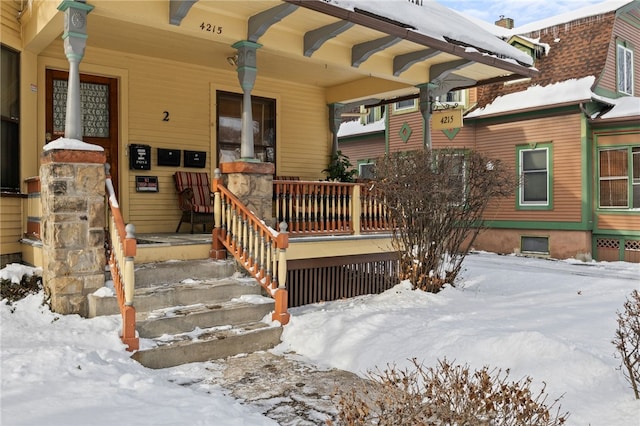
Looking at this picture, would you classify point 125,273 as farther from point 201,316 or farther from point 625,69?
point 625,69

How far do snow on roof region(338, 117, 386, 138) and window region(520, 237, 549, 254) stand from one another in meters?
6.63

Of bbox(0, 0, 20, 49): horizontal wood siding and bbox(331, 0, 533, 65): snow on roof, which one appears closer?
bbox(0, 0, 20, 49): horizontal wood siding

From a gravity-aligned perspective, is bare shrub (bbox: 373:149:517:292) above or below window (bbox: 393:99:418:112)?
below

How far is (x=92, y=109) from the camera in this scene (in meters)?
7.96

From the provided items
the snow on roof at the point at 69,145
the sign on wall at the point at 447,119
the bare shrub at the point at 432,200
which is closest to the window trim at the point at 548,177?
the sign on wall at the point at 447,119

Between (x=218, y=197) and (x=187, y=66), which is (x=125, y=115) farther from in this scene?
(x=218, y=197)

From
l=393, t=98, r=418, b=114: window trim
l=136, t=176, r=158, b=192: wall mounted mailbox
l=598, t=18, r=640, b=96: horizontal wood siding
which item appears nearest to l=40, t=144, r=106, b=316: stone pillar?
l=136, t=176, r=158, b=192: wall mounted mailbox

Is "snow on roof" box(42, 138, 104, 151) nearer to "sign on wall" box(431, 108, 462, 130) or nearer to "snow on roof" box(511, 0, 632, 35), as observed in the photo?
"sign on wall" box(431, 108, 462, 130)

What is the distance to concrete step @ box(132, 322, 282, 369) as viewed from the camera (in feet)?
15.6

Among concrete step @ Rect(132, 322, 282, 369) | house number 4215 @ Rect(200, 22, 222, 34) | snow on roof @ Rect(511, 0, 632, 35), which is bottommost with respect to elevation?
concrete step @ Rect(132, 322, 282, 369)

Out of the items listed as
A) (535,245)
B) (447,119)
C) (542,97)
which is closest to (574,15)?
(542,97)

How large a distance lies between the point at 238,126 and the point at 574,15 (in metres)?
12.3

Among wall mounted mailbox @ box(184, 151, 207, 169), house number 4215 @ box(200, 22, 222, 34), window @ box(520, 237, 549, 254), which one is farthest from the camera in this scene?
window @ box(520, 237, 549, 254)

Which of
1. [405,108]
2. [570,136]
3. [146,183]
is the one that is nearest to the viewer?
[146,183]
